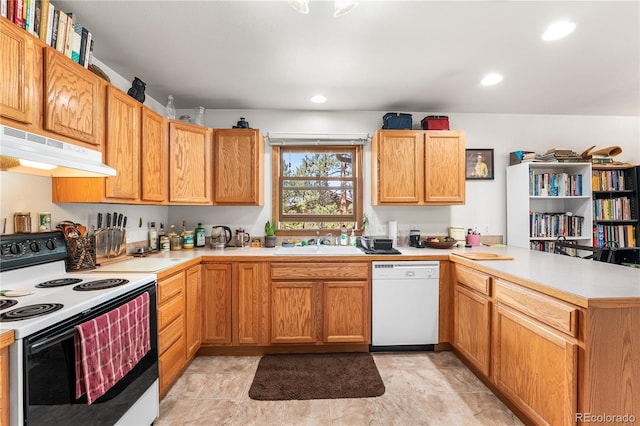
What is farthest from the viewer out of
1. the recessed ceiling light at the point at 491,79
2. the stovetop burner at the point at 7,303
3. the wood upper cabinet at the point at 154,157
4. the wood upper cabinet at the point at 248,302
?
the wood upper cabinet at the point at 248,302

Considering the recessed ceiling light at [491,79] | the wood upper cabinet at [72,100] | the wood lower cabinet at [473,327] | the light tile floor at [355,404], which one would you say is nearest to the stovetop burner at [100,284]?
the wood upper cabinet at [72,100]

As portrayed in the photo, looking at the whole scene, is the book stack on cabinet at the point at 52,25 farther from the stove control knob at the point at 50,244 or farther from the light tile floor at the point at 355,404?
the light tile floor at the point at 355,404

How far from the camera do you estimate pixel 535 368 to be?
5.36 ft

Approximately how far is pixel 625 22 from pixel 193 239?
3822 mm


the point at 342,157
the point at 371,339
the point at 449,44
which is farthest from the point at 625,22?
the point at 371,339

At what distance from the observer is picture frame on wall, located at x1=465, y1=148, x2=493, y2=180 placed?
345cm

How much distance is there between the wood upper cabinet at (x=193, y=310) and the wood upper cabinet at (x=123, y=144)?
763 millimetres

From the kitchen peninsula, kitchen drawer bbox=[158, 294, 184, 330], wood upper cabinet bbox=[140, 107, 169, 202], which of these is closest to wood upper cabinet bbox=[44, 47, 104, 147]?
wood upper cabinet bbox=[140, 107, 169, 202]

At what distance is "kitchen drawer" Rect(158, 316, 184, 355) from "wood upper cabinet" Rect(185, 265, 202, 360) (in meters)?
0.11

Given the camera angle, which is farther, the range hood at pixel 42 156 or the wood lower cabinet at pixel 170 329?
the wood lower cabinet at pixel 170 329

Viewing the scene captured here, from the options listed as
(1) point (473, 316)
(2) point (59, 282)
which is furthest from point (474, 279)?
(2) point (59, 282)

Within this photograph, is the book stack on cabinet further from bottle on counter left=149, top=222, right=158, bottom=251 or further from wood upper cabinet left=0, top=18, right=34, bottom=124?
bottle on counter left=149, top=222, right=158, bottom=251

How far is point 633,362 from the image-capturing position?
1.35 meters

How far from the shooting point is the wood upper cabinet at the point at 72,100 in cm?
150
